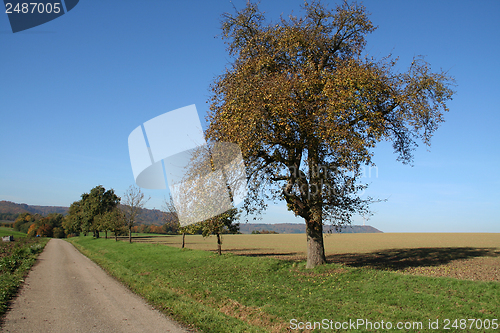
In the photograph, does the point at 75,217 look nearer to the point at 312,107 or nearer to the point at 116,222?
the point at 116,222

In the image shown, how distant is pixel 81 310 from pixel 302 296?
7.75 meters

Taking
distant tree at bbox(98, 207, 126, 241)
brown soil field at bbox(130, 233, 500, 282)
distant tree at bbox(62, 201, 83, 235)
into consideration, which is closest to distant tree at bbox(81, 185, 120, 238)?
distant tree at bbox(62, 201, 83, 235)

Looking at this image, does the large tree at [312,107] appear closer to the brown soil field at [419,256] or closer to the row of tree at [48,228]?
the brown soil field at [419,256]

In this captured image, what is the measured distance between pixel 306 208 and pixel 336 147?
4.04 metres

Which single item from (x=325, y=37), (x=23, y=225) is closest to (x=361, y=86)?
(x=325, y=37)

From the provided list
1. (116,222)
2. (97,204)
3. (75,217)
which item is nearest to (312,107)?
(116,222)

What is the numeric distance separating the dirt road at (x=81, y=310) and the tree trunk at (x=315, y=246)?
878cm

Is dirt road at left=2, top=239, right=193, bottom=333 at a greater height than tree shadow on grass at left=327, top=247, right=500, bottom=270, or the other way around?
dirt road at left=2, top=239, right=193, bottom=333

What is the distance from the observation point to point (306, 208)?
16.2m

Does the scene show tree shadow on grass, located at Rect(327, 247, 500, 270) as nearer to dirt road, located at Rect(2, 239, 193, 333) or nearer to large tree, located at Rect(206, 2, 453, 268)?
large tree, located at Rect(206, 2, 453, 268)

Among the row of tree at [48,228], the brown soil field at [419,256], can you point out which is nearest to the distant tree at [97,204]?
the brown soil field at [419,256]

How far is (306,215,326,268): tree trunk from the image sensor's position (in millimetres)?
16188

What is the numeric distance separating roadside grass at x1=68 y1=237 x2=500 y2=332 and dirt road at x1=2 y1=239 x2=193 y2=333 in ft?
2.45

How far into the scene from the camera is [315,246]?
16.5 m
